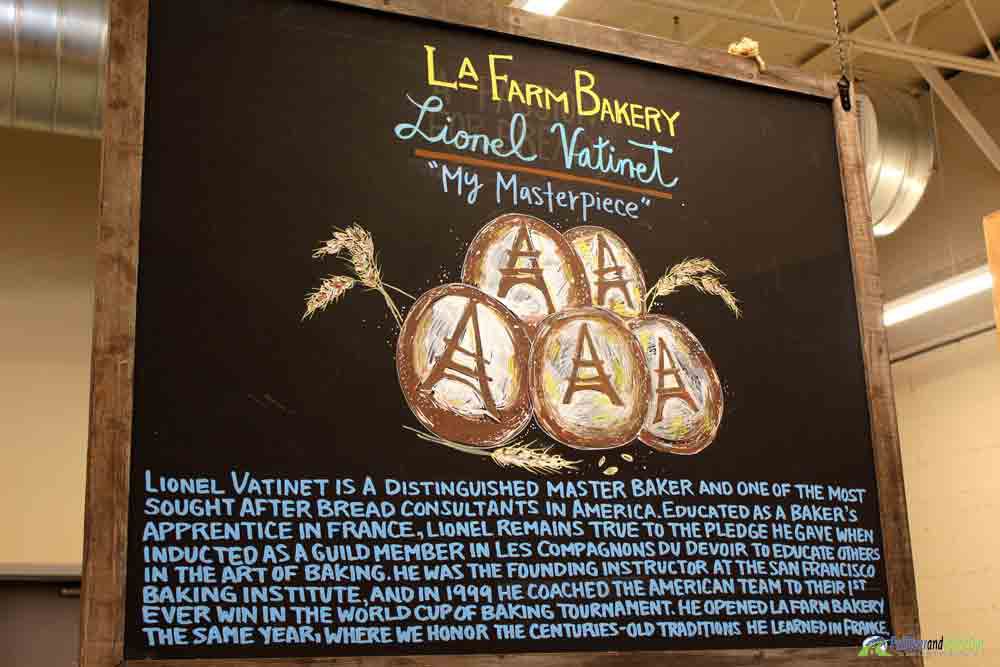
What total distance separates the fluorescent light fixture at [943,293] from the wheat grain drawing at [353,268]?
527 centimetres

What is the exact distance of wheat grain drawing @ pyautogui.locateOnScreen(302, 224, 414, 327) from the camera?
1.92 meters

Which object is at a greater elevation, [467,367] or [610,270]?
[610,270]

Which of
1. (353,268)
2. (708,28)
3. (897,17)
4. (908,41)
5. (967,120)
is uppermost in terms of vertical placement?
(897,17)

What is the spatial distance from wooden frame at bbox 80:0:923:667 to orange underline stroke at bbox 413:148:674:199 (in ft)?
0.93

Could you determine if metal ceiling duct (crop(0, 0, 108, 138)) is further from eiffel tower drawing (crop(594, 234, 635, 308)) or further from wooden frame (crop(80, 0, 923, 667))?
eiffel tower drawing (crop(594, 234, 635, 308))

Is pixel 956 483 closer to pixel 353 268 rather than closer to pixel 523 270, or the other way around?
pixel 523 270

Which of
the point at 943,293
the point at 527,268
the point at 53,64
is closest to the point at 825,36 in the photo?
the point at 943,293

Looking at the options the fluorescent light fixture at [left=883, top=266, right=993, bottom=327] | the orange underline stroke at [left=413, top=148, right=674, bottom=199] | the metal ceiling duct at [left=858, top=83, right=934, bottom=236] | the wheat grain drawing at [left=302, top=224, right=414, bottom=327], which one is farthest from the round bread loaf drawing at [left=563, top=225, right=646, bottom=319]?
the fluorescent light fixture at [left=883, top=266, right=993, bottom=327]

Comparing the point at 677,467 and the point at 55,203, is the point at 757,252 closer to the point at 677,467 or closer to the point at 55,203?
the point at 677,467

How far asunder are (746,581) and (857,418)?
0.46 metres

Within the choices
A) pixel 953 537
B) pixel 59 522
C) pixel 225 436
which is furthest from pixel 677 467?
pixel 953 537

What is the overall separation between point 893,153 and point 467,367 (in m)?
4.99

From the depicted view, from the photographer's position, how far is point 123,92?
188 centimetres

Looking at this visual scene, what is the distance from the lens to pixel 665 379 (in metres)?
2.19
